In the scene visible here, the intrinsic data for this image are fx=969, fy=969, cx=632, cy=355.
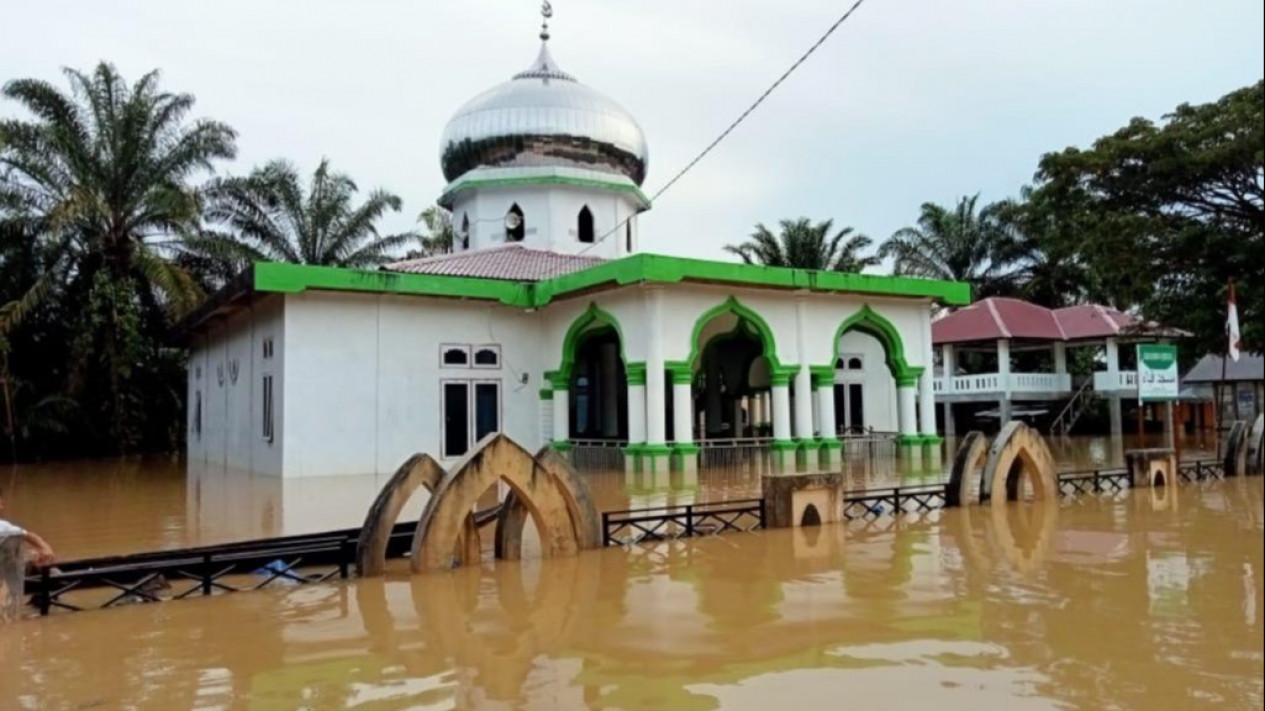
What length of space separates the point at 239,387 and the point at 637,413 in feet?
31.4

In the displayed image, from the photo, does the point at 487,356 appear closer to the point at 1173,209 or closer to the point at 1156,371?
the point at 1156,371

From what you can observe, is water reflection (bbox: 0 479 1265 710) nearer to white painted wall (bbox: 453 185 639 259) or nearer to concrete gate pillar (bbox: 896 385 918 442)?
concrete gate pillar (bbox: 896 385 918 442)

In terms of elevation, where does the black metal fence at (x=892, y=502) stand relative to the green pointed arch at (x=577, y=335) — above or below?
below

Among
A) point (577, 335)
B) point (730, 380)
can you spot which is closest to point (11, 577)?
point (577, 335)

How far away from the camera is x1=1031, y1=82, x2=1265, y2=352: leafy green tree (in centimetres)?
1717

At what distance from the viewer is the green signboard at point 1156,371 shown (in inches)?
566

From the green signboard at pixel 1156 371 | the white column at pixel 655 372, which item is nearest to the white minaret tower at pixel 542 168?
the white column at pixel 655 372

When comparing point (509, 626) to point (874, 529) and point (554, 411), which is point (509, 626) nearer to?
point (874, 529)

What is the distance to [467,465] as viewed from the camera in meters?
8.38

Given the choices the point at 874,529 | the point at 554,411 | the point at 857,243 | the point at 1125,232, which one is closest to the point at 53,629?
the point at 874,529

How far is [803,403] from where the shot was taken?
2006 centimetres

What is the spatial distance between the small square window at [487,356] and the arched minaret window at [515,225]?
618 cm

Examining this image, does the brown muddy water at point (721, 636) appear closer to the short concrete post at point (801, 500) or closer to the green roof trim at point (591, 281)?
the short concrete post at point (801, 500)

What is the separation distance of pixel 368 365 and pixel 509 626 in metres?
12.9
